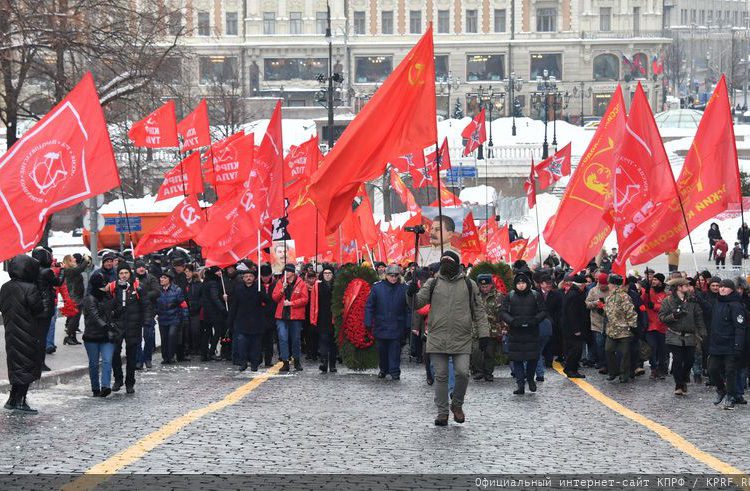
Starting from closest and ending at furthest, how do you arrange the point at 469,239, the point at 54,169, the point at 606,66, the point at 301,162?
the point at 54,169, the point at 301,162, the point at 469,239, the point at 606,66

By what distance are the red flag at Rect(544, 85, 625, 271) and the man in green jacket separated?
596cm

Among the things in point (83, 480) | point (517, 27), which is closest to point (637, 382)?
point (83, 480)

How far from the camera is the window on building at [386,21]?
111 m

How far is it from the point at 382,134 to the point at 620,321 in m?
4.12

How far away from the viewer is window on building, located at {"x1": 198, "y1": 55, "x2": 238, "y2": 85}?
102719mm

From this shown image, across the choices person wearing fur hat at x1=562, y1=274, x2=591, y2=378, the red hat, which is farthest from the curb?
the red hat

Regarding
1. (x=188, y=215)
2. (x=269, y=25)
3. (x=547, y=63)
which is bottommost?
(x=188, y=215)

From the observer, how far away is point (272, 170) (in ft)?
62.0

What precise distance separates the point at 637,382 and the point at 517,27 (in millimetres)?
93895

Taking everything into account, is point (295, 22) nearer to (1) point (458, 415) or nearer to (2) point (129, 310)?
(2) point (129, 310)

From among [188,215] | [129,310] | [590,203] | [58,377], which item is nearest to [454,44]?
[188,215]

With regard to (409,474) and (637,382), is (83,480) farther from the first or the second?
(637,382)

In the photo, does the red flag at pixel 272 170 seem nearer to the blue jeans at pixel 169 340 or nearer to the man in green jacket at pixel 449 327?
the blue jeans at pixel 169 340

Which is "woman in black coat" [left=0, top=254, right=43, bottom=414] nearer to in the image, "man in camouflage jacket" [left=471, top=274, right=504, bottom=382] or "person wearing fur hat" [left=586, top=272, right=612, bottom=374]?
"man in camouflage jacket" [left=471, top=274, right=504, bottom=382]
